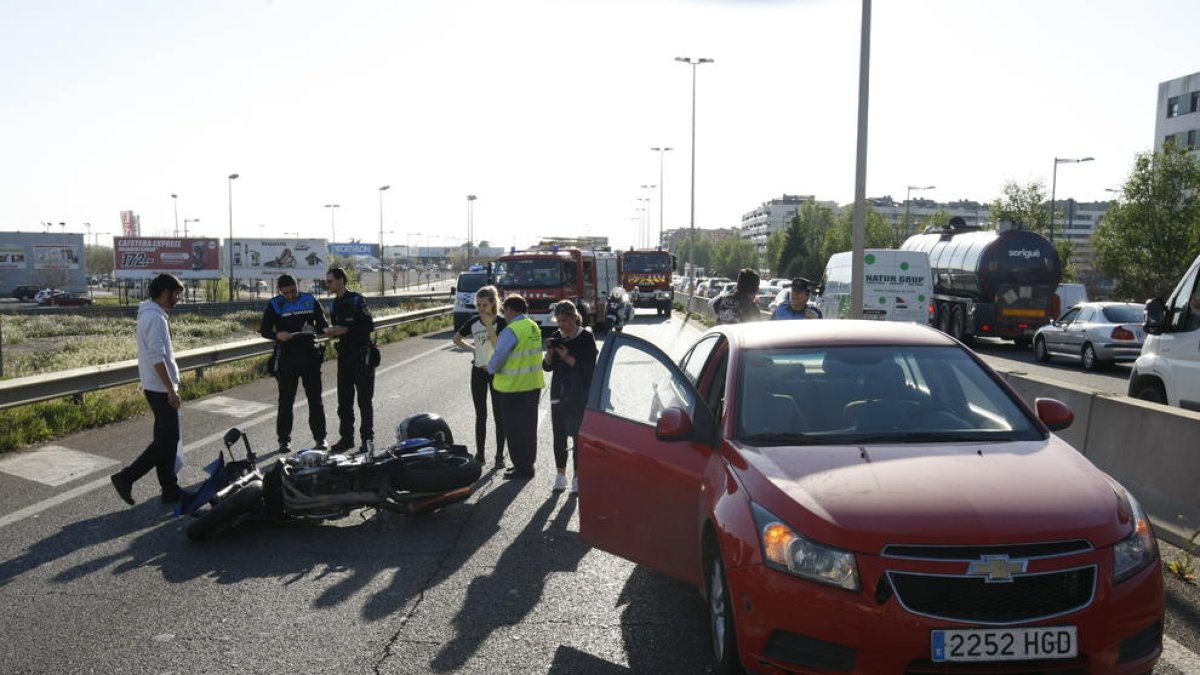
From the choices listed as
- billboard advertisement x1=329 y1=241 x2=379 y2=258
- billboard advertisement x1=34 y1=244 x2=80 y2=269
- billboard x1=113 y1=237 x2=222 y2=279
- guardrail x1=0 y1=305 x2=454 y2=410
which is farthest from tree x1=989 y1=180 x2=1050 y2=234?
billboard advertisement x1=329 y1=241 x2=379 y2=258

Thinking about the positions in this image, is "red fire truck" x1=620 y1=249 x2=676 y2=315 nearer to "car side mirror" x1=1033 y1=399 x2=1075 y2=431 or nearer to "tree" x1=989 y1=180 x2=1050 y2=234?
"tree" x1=989 y1=180 x2=1050 y2=234

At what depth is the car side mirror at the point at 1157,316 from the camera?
9250mm

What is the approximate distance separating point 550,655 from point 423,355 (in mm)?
19123

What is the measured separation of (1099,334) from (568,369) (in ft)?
57.8

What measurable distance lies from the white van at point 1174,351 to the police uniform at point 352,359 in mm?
7264

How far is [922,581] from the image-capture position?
12.2ft

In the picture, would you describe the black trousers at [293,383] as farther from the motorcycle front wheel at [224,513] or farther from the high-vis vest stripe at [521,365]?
the motorcycle front wheel at [224,513]

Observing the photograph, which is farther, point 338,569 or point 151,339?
point 151,339

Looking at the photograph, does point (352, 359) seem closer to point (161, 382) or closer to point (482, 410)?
point (482, 410)

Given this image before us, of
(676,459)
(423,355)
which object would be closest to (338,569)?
(676,459)

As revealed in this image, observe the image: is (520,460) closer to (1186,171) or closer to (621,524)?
(621,524)

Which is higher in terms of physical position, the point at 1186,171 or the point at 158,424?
the point at 1186,171

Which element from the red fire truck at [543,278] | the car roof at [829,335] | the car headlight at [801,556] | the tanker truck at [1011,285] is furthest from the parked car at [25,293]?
the car headlight at [801,556]

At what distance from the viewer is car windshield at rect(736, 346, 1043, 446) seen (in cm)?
483
